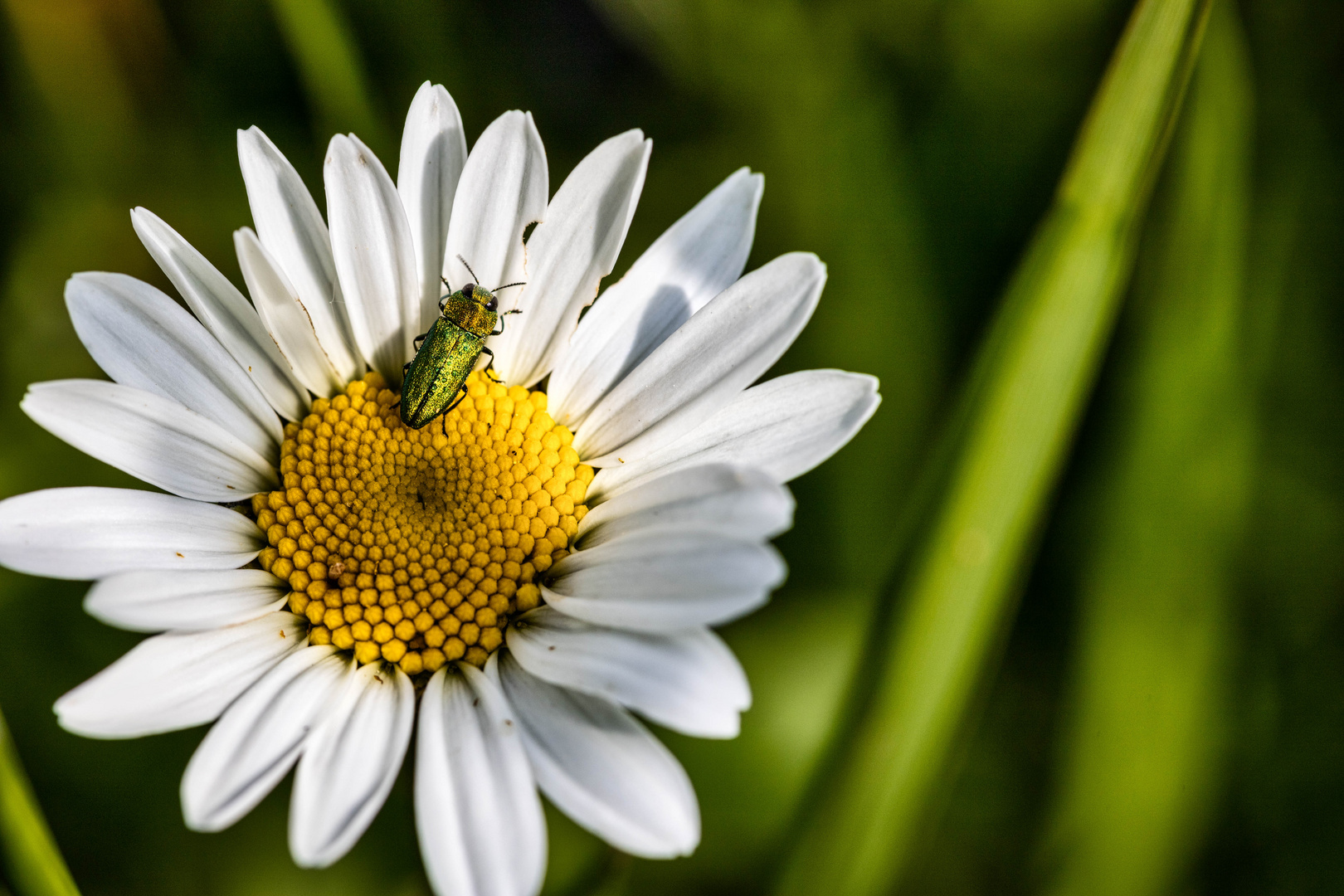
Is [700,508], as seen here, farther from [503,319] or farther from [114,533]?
[114,533]

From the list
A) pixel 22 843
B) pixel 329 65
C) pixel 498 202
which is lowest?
pixel 22 843

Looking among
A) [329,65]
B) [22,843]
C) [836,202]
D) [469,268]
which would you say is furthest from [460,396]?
[836,202]

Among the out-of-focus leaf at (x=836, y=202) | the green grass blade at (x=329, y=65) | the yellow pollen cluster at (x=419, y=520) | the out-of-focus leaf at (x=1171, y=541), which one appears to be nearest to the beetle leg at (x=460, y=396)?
the yellow pollen cluster at (x=419, y=520)

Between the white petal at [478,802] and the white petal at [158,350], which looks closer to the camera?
the white petal at [478,802]

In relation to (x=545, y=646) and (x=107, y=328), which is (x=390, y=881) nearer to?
(x=545, y=646)

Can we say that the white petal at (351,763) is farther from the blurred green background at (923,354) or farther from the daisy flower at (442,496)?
the blurred green background at (923,354)

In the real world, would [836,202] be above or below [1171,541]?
above
